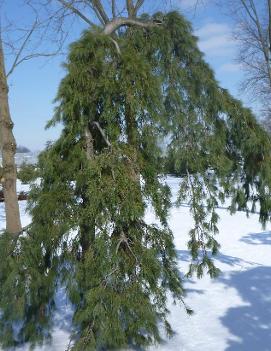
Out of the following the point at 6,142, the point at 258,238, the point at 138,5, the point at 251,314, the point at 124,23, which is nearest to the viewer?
the point at 124,23

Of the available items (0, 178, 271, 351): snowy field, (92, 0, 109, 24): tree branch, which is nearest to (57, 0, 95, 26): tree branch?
(92, 0, 109, 24): tree branch

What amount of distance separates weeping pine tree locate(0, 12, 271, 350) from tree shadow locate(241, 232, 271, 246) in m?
7.42

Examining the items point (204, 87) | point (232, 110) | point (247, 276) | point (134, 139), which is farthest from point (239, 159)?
point (247, 276)

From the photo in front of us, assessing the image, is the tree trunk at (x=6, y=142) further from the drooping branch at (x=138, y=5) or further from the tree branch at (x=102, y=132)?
the tree branch at (x=102, y=132)

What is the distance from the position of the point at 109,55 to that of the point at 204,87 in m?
0.84

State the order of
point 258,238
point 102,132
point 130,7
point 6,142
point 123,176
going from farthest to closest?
point 258,238
point 130,7
point 6,142
point 102,132
point 123,176

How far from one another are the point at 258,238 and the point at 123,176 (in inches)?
360

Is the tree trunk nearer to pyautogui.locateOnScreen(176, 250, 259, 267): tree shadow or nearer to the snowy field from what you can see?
the snowy field

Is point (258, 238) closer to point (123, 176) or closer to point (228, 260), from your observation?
point (228, 260)

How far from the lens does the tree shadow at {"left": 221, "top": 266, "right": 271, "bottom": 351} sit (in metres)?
4.90

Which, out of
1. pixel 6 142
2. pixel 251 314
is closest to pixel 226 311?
pixel 251 314

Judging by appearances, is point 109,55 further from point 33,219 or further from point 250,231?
point 250,231

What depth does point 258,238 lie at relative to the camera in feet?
36.6

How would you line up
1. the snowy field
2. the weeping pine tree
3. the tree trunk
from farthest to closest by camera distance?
the tree trunk < the snowy field < the weeping pine tree
